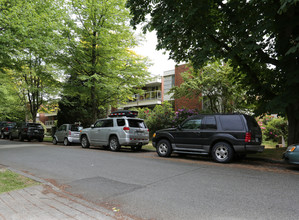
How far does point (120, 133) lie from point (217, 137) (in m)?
5.51

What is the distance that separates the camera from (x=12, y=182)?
211 inches

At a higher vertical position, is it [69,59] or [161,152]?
[69,59]

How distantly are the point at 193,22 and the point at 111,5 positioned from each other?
9423 mm

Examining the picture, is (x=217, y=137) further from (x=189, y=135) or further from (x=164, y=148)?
(x=164, y=148)

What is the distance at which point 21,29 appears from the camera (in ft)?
39.1

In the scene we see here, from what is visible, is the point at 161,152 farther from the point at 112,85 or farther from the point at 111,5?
the point at 111,5

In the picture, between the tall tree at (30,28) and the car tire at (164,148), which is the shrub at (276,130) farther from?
the tall tree at (30,28)

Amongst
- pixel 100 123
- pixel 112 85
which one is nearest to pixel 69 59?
pixel 112 85

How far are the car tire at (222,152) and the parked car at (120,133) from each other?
4739 millimetres

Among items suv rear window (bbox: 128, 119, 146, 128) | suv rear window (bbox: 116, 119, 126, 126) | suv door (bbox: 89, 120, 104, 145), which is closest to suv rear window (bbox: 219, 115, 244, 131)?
suv rear window (bbox: 128, 119, 146, 128)

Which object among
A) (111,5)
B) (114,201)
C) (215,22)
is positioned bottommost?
(114,201)

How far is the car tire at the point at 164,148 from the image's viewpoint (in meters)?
10.0

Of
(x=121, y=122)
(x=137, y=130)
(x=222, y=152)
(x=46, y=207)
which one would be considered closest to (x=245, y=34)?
(x=222, y=152)

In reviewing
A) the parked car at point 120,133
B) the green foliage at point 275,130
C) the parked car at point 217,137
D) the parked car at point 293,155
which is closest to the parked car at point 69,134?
the parked car at point 120,133
